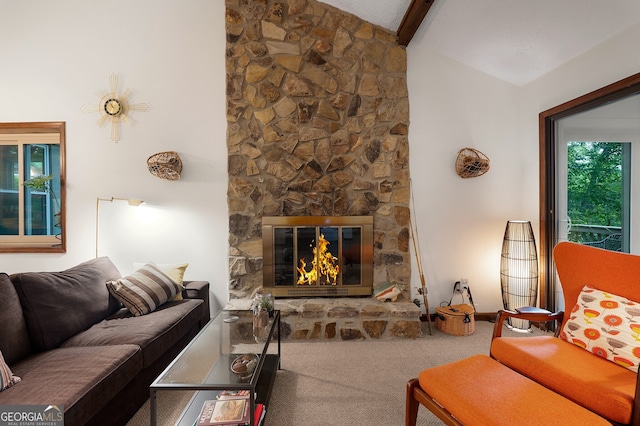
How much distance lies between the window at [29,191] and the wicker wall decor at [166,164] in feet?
3.71

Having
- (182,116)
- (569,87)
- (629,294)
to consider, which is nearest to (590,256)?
(629,294)

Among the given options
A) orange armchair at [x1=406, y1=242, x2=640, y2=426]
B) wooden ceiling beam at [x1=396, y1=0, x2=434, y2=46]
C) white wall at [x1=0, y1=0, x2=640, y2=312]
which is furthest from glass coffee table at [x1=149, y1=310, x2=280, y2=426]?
wooden ceiling beam at [x1=396, y1=0, x2=434, y2=46]

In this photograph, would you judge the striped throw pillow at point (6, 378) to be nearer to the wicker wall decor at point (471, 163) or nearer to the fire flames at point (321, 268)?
the fire flames at point (321, 268)

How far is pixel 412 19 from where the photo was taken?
110 inches

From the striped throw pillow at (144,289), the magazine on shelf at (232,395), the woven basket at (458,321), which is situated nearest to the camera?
the magazine on shelf at (232,395)

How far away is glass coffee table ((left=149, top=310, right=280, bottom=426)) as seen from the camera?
140 centimetres

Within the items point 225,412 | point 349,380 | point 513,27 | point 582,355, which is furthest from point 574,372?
point 513,27

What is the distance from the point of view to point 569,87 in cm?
279

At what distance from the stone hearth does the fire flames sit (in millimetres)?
357

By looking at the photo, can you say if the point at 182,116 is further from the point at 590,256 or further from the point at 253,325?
the point at 590,256

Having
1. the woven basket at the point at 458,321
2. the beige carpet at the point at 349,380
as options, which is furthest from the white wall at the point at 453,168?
the beige carpet at the point at 349,380

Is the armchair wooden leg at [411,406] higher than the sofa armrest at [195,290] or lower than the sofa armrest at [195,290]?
lower

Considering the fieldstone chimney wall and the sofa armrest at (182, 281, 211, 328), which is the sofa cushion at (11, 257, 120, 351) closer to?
the sofa armrest at (182, 281, 211, 328)

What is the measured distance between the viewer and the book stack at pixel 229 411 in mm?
1507
